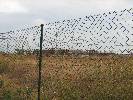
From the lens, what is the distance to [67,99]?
11117 millimetres

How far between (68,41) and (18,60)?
1271cm

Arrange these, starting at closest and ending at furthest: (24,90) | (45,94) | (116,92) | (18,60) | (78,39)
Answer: (78,39) < (116,92) < (45,94) < (24,90) < (18,60)

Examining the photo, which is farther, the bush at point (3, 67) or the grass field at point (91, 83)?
the bush at point (3, 67)

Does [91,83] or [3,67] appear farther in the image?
[3,67]

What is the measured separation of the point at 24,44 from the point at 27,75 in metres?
6.03

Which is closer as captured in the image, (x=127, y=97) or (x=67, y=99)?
(x=127, y=97)

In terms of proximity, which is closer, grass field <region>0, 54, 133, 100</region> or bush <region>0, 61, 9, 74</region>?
grass field <region>0, 54, 133, 100</region>

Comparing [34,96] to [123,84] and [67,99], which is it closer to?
[67,99]

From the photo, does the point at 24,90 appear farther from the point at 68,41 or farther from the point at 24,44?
the point at 68,41

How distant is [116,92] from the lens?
1048 cm

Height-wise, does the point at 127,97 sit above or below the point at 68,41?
below

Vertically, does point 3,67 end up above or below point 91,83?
above

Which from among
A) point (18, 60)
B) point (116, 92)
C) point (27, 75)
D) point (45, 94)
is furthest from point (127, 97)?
point (18, 60)

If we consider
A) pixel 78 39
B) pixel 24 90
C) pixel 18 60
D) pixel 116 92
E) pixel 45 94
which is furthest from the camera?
pixel 18 60
